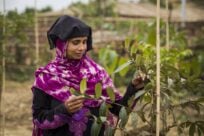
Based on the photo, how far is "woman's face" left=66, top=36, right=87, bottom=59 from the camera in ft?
6.35

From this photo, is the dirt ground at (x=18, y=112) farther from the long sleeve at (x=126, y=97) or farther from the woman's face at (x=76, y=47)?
the woman's face at (x=76, y=47)

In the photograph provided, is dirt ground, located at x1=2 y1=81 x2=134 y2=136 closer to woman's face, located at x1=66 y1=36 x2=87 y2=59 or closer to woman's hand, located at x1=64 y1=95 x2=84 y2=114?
woman's face, located at x1=66 y1=36 x2=87 y2=59

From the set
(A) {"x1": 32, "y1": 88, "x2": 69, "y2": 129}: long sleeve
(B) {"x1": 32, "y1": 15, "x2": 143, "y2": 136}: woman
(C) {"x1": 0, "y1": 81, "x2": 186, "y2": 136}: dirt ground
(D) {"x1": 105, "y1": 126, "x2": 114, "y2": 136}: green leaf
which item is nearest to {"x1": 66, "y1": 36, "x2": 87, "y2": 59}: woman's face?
(B) {"x1": 32, "y1": 15, "x2": 143, "y2": 136}: woman

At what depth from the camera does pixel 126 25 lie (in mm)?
9656

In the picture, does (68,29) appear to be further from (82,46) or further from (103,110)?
(103,110)

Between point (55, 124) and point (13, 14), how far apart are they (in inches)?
132

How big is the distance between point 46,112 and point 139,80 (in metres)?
0.47

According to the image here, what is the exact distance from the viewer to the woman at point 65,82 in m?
1.93

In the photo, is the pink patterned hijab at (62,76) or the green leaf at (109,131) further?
the pink patterned hijab at (62,76)

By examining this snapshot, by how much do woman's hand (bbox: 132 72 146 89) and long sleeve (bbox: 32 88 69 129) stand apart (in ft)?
1.18

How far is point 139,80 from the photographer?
6.56 feet

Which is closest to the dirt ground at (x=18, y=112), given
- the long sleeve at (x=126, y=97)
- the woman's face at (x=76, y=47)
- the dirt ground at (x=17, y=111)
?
the dirt ground at (x=17, y=111)

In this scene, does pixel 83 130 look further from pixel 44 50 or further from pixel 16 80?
pixel 16 80

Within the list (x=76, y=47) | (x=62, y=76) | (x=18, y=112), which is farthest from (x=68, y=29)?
(x=18, y=112)
